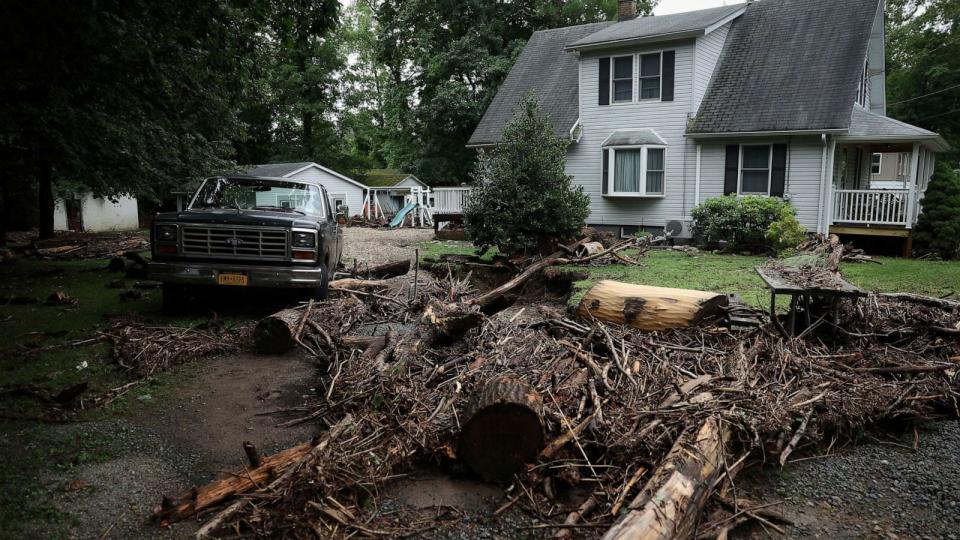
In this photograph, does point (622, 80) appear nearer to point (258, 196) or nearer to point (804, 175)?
point (804, 175)

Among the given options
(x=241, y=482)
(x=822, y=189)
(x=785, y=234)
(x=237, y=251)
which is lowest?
(x=241, y=482)

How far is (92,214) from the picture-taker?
31.8 meters

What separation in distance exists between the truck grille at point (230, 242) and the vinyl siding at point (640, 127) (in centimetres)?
1236

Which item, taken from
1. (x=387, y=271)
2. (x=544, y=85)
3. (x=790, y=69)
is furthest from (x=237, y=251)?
(x=544, y=85)

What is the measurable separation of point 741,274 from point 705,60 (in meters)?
9.45

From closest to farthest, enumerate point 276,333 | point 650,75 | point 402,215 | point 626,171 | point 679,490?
point 679,490 → point 276,333 → point 650,75 → point 626,171 → point 402,215

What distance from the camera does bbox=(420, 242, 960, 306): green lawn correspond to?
1070 cm

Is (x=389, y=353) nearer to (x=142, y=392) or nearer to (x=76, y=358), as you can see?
(x=142, y=392)

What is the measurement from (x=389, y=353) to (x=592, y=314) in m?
2.54

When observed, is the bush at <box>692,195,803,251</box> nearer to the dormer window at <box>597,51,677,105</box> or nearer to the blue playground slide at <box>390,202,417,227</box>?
the dormer window at <box>597,51,677,105</box>

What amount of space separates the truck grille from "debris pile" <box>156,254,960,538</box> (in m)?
1.43

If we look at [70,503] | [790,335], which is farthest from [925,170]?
[70,503]

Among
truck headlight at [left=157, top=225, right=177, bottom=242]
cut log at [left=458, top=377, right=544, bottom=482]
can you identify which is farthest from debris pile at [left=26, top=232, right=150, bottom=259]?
cut log at [left=458, top=377, right=544, bottom=482]

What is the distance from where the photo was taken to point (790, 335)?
262 inches
